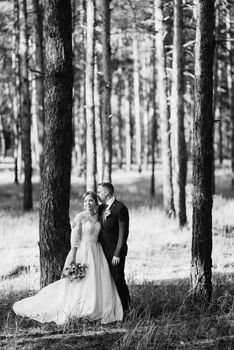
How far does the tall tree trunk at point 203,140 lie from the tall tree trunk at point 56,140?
66.5 inches

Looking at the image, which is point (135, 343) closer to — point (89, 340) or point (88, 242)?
point (89, 340)

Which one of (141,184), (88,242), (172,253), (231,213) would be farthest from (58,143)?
(141,184)

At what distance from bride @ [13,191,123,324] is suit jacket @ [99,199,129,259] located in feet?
0.29

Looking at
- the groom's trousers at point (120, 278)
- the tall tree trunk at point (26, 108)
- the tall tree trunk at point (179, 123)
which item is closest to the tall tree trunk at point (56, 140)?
the groom's trousers at point (120, 278)

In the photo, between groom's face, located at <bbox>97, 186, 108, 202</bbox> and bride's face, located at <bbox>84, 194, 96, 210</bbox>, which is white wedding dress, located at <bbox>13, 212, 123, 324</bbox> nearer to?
bride's face, located at <bbox>84, 194, 96, 210</bbox>

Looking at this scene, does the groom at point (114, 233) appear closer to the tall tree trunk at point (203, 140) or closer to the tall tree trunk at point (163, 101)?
the tall tree trunk at point (203, 140)

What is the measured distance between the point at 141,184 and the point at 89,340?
25216 millimetres

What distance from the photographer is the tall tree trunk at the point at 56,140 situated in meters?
7.70

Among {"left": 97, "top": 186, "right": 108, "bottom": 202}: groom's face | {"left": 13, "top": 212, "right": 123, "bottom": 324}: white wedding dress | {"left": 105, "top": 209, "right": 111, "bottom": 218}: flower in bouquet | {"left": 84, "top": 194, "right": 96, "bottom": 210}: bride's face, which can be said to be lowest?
{"left": 13, "top": 212, "right": 123, "bottom": 324}: white wedding dress

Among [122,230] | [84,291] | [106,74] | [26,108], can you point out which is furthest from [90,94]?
[84,291]

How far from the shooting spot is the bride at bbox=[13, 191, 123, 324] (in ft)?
23.7

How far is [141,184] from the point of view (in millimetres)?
31719

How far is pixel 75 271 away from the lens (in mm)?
7301

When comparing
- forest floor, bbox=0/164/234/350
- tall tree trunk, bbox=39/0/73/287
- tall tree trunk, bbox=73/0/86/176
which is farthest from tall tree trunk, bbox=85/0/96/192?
tall tree trunk, bbox=39/0/73/287
